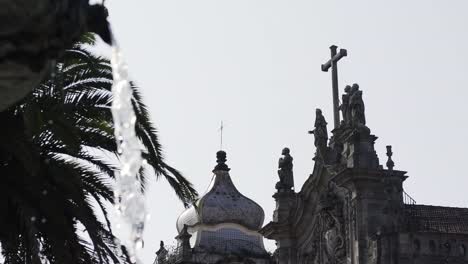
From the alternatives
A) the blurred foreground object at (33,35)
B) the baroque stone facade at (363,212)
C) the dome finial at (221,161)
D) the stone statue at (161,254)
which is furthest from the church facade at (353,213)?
the blurred foreground object at (33,35)

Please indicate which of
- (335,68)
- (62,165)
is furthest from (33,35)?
(335,68)

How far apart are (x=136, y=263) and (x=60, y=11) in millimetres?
11068

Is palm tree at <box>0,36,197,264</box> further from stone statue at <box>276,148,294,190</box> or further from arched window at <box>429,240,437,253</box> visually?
stone statue at <box>276,148,294,190</box>

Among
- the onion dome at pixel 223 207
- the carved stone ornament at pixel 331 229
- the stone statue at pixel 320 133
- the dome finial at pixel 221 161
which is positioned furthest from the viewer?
the dome finial at pixel 221 161

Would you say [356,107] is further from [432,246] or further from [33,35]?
[33,35]

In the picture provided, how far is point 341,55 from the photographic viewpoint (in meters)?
38.3

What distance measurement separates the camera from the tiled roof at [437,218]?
107ft

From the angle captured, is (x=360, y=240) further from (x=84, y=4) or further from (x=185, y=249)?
(x=84, y=4)

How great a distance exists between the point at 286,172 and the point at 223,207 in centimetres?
1328

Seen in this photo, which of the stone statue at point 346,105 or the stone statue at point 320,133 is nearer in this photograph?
the stone statue at point 346,105

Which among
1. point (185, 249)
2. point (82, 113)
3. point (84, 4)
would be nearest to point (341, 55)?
point (185, 249)

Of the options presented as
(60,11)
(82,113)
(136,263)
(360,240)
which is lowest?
(60,11)

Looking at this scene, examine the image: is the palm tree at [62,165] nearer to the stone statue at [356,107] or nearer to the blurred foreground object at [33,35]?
the blurred foreground object at [33,35]

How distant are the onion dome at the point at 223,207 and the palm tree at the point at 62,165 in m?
36.3
